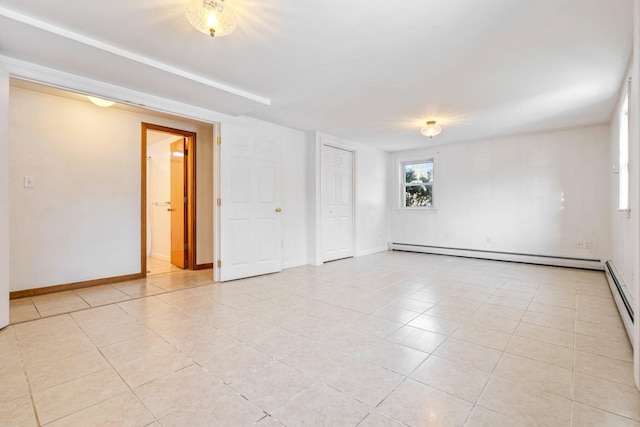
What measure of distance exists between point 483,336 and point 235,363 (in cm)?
186

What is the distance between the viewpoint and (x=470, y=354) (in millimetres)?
2031

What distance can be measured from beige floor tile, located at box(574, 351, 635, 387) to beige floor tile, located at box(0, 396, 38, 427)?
2977 millimetres

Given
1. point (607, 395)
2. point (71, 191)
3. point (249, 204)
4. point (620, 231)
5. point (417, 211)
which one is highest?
point (71, 191)

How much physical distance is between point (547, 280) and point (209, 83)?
4942 millimetres

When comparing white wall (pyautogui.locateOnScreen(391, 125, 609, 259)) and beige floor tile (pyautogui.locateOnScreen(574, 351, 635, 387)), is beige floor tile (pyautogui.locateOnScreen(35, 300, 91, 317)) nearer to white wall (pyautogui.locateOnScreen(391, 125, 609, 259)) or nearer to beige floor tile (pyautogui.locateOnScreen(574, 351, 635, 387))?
beige floor tile (pyautogui.locateOnScreen(574, 351, 635, 387))

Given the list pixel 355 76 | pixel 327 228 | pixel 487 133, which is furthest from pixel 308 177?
pixel 487 133

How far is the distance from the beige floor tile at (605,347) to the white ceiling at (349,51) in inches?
92.2

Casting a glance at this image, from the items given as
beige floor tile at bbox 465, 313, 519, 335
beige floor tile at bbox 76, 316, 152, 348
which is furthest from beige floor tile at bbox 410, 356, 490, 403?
beige floor tile at bbox 76, 316, 152, 348

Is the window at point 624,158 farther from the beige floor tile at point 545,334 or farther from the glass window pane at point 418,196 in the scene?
the glass window pane at point 418,196

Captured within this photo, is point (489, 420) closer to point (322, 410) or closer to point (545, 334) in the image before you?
point (322, 410)

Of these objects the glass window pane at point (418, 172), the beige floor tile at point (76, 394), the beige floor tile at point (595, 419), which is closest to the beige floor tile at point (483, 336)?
the beige floor tile at point (595, 419)

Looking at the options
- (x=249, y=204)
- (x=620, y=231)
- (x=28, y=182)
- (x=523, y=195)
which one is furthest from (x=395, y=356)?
(x=523, y=195)

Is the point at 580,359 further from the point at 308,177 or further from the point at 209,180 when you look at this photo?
the point at 209,180

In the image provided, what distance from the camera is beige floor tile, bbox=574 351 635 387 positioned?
1.74 m
